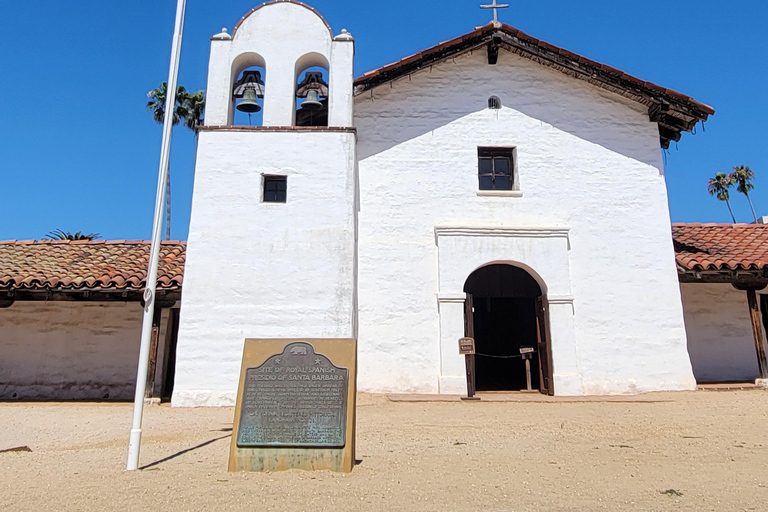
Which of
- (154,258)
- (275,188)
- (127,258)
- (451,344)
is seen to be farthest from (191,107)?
(154,258)

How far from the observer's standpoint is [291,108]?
11.9 meters

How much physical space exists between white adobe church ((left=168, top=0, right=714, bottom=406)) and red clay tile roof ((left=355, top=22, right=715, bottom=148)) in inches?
1.4

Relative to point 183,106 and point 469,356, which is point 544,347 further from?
point 183,106

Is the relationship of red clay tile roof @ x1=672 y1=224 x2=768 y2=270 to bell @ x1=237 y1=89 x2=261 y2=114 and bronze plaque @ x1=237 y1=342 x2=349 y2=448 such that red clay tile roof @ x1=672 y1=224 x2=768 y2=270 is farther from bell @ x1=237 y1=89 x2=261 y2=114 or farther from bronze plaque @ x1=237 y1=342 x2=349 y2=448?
bronze plaque @ x1=237 y1=342 x2=349 y2=448

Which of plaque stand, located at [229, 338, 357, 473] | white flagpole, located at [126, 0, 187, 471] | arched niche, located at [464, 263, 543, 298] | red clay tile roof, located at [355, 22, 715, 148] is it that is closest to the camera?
plaque stand, located at [229, 338, 357, 473]

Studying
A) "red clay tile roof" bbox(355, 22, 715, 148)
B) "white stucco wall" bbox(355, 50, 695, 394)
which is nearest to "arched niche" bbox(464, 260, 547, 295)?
"white stucco wall" bbox(355, 50, 695, 394)

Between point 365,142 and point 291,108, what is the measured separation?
1.75 meters

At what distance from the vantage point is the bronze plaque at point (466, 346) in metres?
11.1

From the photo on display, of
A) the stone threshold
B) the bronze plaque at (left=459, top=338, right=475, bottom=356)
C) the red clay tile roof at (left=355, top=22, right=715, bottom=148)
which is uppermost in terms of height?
the red clay tile roof at (left=355, top=22, right=715, bottom=148)

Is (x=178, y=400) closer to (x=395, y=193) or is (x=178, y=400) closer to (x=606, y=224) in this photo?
(x=395, y=193)

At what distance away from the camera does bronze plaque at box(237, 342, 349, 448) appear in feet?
17.4

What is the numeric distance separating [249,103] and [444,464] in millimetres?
8331

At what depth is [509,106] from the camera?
518 inches

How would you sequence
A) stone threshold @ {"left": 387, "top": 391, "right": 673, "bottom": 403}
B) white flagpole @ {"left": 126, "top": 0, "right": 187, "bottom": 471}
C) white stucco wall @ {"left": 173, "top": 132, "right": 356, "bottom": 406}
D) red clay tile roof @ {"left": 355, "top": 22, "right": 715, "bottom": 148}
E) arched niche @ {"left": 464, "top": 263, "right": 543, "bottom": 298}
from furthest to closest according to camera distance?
arched niche @ {"left": 464, "top": 263, "right": 543, "bottom": 298} → red clay tile roof @ {"left": 355, "top": 22, "right": 715, "bottom": 148} → white stucco wall @ {"left": 173, "top": 132, "right": 356, "bottom": 406} → stone threshold @ {"left": 387, "top": 391, "right": 673, "bottom": 403} → white flagpole @ {"left": 126, "top": 0, "right": 187, "bottom": 471}
